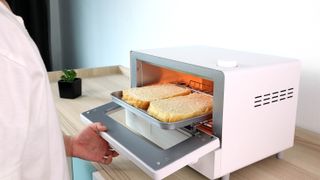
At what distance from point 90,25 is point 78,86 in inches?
40.8

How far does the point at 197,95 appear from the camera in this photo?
2.67 ft

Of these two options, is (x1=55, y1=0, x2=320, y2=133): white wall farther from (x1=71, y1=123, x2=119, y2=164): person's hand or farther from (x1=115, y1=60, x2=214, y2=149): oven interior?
(x1=71, y1=123, x2=119, y2=164): person's hand

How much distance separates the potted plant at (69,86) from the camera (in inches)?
50.7

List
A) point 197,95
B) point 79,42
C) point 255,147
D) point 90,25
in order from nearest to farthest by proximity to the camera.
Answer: point 255,147, point 197,95, point 90,25, point 79,42

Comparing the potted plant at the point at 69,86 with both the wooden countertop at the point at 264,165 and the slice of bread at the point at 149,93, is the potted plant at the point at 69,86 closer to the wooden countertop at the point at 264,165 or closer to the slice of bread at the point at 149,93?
the wooden countertop at the point at 264,165

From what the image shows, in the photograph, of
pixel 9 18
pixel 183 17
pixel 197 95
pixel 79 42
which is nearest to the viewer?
pixel 9 18

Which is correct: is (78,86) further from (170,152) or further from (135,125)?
(170,152)

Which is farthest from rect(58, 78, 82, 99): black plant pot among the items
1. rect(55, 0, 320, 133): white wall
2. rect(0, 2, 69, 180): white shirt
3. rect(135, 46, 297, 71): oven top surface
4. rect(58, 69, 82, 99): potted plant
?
rect(0, 2, 69, 180): white shirt

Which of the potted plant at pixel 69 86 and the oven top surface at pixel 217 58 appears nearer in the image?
the oven top surface at pixel 217 58

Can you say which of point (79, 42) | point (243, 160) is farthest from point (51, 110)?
point (79, 42)

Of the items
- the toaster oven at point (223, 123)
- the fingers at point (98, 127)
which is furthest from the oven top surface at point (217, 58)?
the fingers at point (98, 127)

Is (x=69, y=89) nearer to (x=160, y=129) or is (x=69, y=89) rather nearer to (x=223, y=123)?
(x=160, y=129)

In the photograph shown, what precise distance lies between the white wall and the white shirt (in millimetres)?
699

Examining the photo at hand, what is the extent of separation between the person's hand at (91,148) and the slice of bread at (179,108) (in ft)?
0.53
